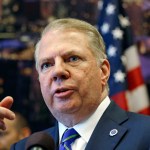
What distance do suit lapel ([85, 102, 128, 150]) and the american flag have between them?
1631 mm

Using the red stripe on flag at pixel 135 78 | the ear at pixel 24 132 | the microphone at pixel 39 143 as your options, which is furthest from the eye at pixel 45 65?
the ear at pixel 24 132

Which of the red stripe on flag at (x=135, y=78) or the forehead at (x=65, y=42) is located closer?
the forehead at (x=65, y=42)

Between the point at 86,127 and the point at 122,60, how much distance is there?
1948mm

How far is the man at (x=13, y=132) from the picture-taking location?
422cm

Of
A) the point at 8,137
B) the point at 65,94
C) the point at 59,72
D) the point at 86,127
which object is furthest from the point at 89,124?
the point at 8,137

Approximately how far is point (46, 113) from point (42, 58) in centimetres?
218

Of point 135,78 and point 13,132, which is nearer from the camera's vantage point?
point 135,78

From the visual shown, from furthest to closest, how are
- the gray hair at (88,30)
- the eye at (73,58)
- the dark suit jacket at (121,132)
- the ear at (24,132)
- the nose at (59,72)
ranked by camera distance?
1. the ear at (24,132)
2. the gray hair at (88,30)
3. the eye at (73,58)
4. the nose at (59,72)
5. the dark suit jacket at (121,132)

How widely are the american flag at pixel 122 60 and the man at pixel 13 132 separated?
1.13 metres

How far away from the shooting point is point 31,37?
15.0ft

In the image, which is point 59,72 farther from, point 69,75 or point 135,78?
point 135,78

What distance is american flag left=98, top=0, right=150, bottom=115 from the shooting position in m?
4.02

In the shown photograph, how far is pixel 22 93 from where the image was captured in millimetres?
4531

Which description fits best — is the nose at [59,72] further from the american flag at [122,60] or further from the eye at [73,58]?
the american flag at [122,60]
